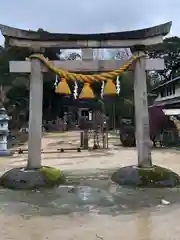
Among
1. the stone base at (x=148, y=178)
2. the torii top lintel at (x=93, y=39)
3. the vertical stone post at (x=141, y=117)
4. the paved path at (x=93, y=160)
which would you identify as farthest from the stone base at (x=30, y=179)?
the paved path at (x=93, y=160)

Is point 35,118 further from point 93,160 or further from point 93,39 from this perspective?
point 93,160

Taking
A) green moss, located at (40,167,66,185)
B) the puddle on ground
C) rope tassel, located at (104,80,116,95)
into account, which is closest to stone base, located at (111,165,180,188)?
the puddle on ground

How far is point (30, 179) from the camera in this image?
7254 millimetres

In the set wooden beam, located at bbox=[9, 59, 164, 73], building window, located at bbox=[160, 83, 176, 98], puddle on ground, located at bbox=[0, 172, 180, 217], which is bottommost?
puddle on ground, located at bbox=[0, 172, 180, 217]

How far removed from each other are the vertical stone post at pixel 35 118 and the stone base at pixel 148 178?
211 centimetres

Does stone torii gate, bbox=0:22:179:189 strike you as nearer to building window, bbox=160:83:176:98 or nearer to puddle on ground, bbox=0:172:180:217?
puddle on ground, bbox=0:172:180:217

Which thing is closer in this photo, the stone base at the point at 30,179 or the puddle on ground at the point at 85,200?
the puddle on ground at the point at 85,200

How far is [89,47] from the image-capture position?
7973 mm

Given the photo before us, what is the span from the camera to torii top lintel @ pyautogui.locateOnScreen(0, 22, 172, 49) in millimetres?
7797

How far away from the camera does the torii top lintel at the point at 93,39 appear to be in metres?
7.80

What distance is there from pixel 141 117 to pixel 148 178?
1503 mm

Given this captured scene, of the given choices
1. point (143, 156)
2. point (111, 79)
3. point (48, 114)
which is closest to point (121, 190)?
point (143, 156)

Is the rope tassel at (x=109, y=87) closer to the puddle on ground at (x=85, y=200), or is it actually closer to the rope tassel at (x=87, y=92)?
the rope tassel at (x=87, y=92)

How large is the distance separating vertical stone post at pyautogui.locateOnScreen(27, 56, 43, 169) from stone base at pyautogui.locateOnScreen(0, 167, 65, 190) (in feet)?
0.91
